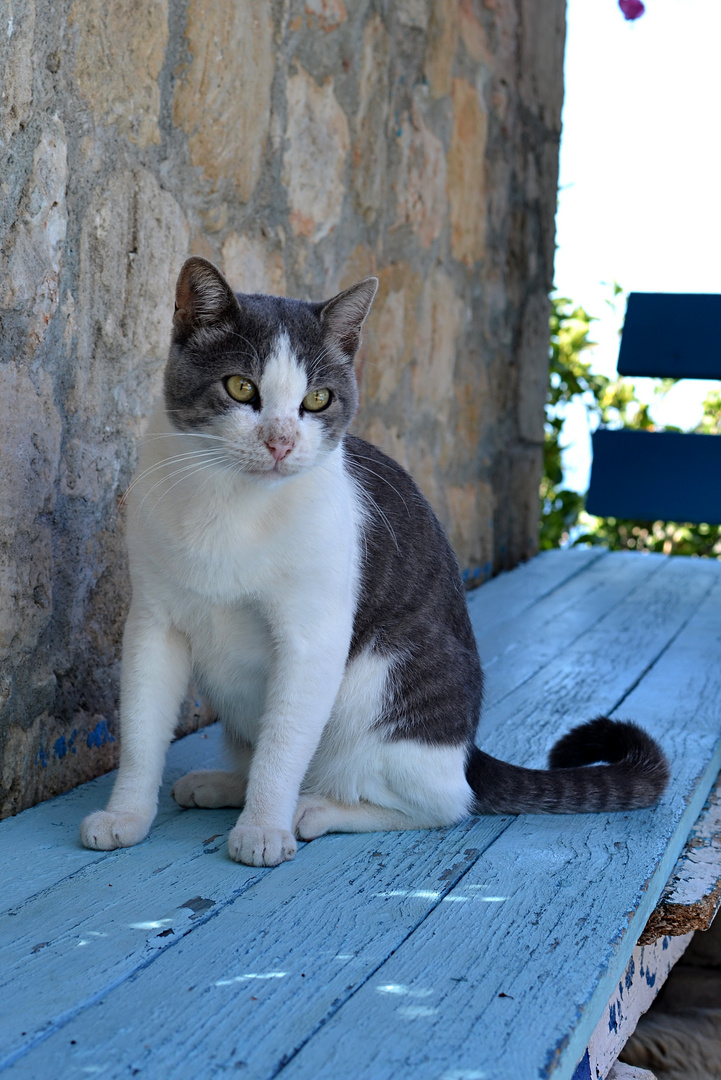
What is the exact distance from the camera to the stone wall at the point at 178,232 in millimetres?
1777

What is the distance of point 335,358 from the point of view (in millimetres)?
1710

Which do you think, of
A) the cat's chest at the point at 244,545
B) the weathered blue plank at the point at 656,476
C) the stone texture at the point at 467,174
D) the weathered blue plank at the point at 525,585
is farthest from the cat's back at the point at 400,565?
the weathered blue plank at the point at 656,476

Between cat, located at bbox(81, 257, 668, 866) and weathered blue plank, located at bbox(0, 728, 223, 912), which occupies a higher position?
cat, located at bbox(81, 257, 668, 866)

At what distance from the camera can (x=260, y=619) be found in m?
1.69

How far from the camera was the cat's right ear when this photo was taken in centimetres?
158

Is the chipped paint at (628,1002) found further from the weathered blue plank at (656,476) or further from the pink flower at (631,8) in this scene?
the pink flower at (631,8)

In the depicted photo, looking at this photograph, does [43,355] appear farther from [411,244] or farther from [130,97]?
[411,244]

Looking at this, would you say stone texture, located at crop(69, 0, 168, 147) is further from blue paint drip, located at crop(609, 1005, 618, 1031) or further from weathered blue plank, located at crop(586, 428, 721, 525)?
weathered blue plank, located at crop(586, 428, 721, 525)

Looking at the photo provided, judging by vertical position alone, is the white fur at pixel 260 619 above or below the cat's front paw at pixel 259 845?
above

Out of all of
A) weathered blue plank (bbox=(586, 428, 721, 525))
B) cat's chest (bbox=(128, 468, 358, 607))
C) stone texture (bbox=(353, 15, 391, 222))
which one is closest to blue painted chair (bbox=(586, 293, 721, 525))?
weathered blue plank (bbox=(586, 428, 721, 525))

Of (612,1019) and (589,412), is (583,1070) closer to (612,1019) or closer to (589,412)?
(612,1019)

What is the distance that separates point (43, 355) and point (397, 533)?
0.69 metres

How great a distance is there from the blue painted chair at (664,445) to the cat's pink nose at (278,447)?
8.94ft

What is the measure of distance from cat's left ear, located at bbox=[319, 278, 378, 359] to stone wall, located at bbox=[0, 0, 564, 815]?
19.5 inches
